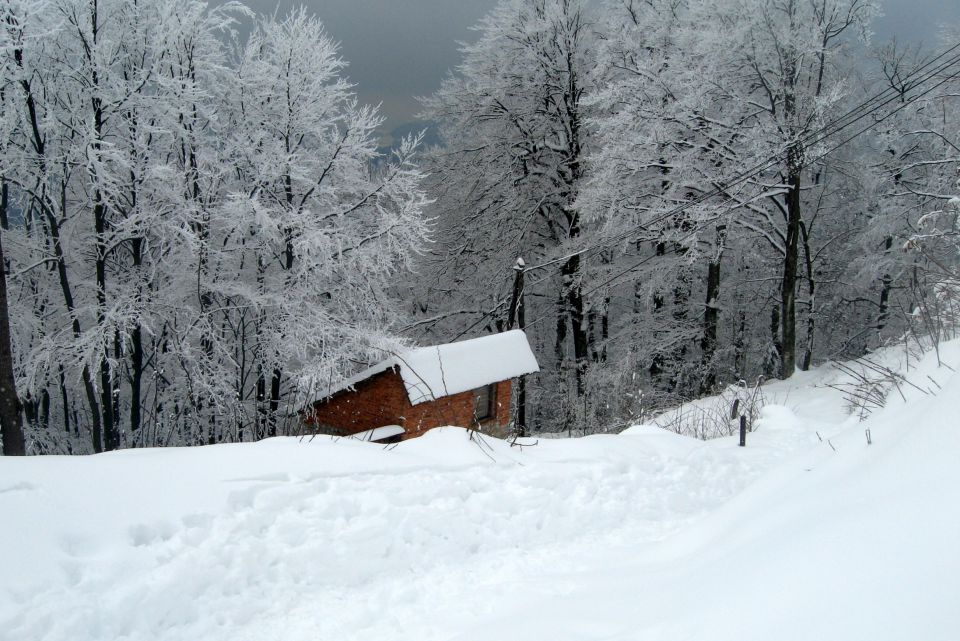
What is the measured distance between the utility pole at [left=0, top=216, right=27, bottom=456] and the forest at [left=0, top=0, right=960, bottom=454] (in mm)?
33

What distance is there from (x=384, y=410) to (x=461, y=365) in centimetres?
205

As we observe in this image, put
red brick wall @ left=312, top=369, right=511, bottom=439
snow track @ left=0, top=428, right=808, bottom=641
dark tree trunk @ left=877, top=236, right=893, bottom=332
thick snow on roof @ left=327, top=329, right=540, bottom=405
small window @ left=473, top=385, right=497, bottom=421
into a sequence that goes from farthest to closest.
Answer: dark tree trunk @ left=877, top=236, right=893, bottom=332
small window @ left=473, top=385, right=497, bottom=421
red brick wall @ left=312, top=369, right=511, bottom=439
thick snow on roof @ left=327, top=329, right=540, bottom=405
snow track @ left=0, top=428, right=808, bottom=641

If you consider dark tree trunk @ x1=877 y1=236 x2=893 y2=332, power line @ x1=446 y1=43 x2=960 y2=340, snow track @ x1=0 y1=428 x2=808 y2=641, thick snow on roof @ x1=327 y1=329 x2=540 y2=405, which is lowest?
snow track @ x1=0 y1=428 x2=808 y2=641

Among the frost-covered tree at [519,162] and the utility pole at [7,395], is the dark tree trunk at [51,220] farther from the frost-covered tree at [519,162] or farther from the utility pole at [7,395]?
the frost-covered tree at [519,162]

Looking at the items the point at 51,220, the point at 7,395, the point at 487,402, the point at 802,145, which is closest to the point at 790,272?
the point at 802,145

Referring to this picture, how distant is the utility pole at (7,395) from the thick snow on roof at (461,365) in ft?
16.8

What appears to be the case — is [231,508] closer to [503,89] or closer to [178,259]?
[178,259]

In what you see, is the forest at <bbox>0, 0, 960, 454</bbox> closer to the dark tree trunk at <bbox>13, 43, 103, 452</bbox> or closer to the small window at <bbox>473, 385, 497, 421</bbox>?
the dark tree trunk at <bbox>13, 43, 103, 452</bbox>

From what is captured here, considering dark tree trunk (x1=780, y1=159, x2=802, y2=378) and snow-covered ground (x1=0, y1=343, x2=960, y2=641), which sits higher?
dark tree trunk (x1=780, y1=159, x2=802, y2=378)

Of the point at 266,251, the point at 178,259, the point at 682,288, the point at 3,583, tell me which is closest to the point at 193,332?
the point at 178,259

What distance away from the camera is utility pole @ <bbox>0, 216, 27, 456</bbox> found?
7992 millimetres

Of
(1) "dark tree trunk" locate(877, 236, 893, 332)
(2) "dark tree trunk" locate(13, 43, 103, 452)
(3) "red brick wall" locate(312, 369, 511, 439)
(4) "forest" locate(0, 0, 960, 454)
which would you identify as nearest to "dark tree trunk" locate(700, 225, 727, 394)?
(4) "forest" locate(0, 0, 960, 454)

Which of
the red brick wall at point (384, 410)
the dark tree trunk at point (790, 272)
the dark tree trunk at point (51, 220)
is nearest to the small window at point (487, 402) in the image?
the red brick wall at point (384, 410)

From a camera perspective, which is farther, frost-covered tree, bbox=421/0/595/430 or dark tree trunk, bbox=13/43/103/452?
frost-covered tree, bbox=421/0/595/430
